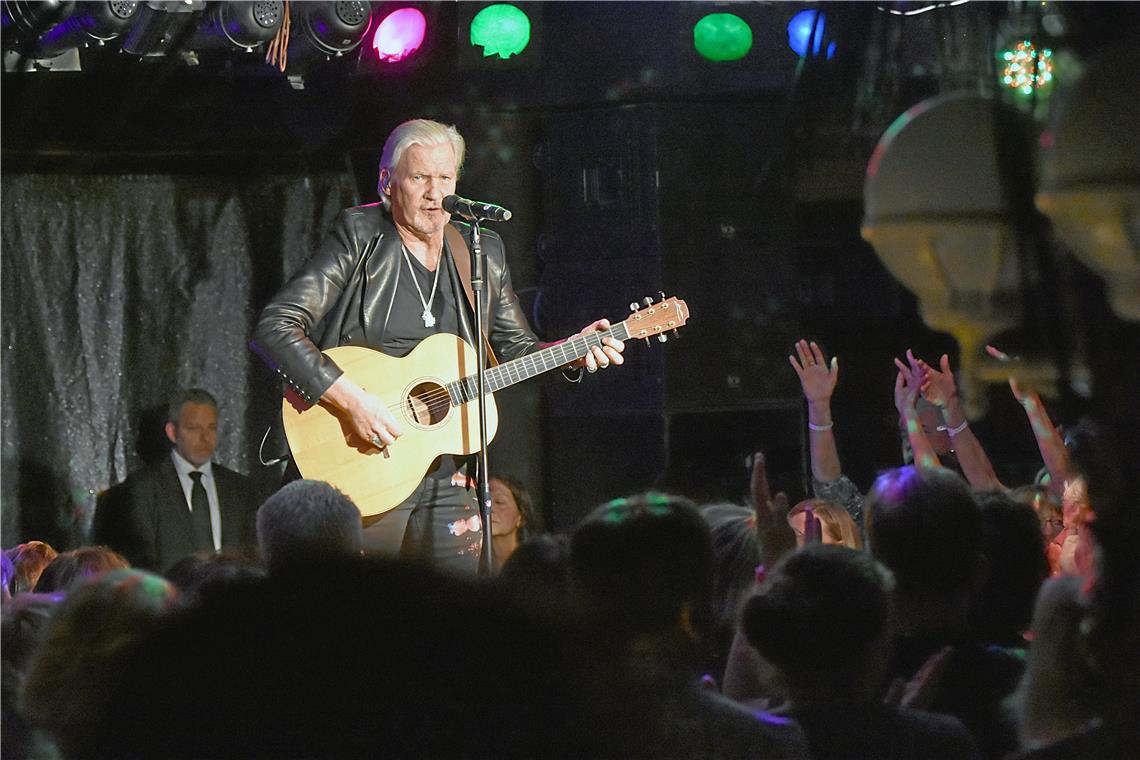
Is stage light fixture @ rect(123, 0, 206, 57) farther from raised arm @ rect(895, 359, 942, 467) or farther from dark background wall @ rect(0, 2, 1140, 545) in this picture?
raised arm @ rect(895, 359, 942, 467)

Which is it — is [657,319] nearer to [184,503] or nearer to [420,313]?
[420,313]

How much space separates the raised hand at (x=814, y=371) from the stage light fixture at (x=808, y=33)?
1.17 meters

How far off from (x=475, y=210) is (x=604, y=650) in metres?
2.03

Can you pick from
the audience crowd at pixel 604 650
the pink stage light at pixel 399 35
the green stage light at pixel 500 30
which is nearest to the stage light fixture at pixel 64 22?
the pink stage light at pixel 399 35

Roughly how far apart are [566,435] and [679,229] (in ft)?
3.21

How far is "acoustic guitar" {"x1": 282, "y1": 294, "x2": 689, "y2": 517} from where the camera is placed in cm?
396

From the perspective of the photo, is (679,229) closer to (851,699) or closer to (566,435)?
(566,435)

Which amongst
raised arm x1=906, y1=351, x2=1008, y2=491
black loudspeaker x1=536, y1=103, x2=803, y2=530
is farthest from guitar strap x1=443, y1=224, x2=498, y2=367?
raised arm x1=906, y1=351, x2=1008, y2=491

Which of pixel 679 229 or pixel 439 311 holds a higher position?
pixel 679 229

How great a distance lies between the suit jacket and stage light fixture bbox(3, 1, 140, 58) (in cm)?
174

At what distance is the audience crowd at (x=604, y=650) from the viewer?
185cm

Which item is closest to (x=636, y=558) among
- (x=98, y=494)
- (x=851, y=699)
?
(x=851, y=699)

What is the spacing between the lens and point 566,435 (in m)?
5.35

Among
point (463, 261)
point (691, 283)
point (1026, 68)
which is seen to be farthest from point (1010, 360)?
point (463, 261)
